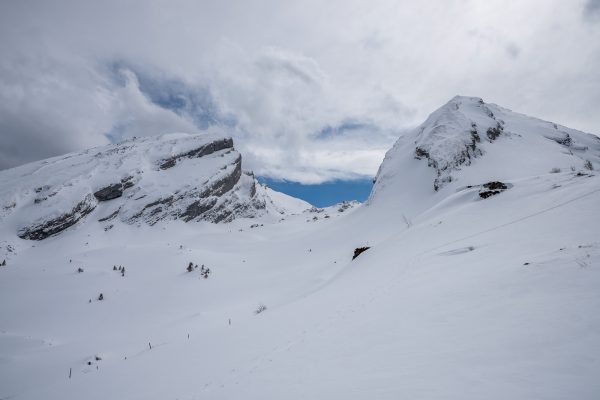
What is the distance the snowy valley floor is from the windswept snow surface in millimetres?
42

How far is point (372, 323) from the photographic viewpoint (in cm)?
643

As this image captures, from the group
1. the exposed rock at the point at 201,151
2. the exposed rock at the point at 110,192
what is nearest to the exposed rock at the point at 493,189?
the exposed rock at the point at 110,192

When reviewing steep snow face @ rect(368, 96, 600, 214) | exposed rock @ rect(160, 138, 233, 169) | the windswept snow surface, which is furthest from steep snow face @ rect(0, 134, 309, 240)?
steep snow face @ rect(368, 96, 600, 214)

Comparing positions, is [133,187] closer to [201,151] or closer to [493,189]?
[201,151]

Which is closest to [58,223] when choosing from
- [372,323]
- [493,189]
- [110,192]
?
[110,192]

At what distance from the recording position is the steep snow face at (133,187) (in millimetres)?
38938

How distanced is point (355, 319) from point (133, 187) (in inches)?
2022

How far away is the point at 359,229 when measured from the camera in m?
32.4

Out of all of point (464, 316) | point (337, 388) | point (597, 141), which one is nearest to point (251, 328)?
point (337, 388)

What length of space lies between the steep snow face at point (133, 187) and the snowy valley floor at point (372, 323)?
22.0 metres

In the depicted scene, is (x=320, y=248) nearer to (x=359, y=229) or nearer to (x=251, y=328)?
(x=359, y=229)

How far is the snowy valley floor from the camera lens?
3.66 metres

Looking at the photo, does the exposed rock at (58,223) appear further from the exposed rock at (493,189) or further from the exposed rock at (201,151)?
the exposed rock at (493,189)

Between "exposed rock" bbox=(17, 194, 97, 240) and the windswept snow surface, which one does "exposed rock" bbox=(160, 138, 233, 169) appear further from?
the windswept snow surface
